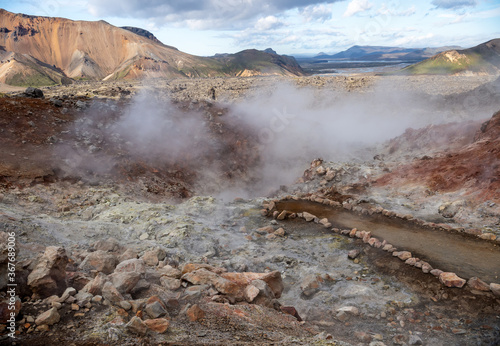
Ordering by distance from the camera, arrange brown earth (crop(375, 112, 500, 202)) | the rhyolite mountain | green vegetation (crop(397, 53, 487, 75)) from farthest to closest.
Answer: green vegetation (crop(397, 53, 487, 75)) < the rhyolite mountain < brown earth (crop(375, 112, 500, 202))

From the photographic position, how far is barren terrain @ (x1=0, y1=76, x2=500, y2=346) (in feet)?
14.7

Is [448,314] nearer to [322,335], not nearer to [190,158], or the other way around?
[322,335]

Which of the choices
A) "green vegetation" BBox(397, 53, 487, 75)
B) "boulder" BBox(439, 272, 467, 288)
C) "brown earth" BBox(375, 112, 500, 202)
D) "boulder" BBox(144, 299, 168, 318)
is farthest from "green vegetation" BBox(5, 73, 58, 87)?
"boulder" BBox(439, 272, 467, 288)

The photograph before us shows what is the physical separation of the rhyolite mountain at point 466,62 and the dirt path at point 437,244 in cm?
8138

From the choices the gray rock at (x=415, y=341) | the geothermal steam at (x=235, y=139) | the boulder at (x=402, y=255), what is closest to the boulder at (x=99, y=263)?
the gray rock at (x=415, y=341)

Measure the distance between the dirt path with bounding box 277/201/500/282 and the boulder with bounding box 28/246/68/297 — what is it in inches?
329

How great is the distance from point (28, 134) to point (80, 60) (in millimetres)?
130175

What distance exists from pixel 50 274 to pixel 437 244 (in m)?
9.75

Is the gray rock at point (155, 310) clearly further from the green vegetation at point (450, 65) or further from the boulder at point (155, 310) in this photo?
the green vegetation at point (450, 65)

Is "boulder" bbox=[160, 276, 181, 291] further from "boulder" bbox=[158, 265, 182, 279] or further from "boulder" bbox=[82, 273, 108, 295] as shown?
"boulder" bbox=[82, 273, 108, 295]

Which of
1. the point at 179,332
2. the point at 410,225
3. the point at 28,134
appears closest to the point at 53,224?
the point at 179,332

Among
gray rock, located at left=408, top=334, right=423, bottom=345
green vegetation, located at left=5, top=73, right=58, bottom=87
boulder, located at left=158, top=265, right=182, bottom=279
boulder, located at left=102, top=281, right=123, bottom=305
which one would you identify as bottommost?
gray rock, located at left=408, top=334, right=423, bottom=345

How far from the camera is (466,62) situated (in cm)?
8294

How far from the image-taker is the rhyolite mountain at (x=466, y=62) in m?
77.1
